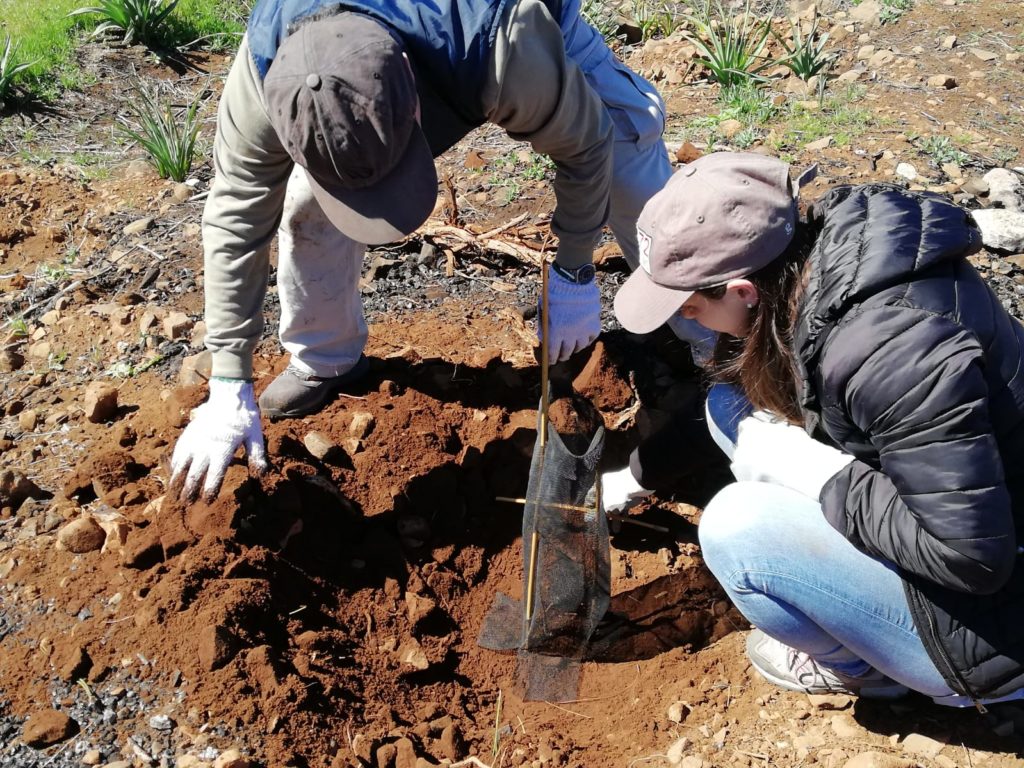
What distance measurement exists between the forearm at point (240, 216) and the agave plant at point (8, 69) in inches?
124

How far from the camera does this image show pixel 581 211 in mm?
2393

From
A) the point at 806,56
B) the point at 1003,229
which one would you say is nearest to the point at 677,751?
the point at 1003,229

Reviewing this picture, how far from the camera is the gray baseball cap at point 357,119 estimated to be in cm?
170

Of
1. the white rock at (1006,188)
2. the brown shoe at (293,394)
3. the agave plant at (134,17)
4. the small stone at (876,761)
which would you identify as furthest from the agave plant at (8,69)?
the small stone at (876,761)

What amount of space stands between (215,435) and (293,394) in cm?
49

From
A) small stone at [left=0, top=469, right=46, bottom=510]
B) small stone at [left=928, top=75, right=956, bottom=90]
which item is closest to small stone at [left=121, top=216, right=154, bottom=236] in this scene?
small stone at [left=0, top=469, right=46, bottom=510]

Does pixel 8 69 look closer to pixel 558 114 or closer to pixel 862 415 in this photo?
pixel 558 114

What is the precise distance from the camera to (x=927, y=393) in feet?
4.77

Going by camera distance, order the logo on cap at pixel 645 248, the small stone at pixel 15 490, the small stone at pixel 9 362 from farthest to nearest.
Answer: the small stone at pixel 9 362 < the small stone at pixel 15 490 < the logo on cap at pixel 645 248

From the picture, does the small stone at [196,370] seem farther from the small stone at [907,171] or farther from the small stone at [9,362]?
the small stone at [907,171]

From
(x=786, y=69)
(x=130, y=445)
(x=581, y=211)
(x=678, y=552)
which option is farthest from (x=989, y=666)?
(x=786, y=69)

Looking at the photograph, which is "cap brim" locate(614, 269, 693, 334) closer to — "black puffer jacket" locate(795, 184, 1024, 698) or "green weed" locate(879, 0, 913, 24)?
"black puffer jacket" locate(795, 184, 1024, 698)

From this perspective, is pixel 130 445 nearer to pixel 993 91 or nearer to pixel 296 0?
pixel 296 0

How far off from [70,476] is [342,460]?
2.46 ft
